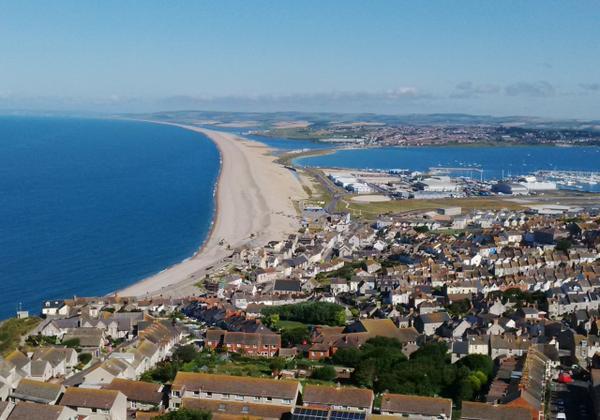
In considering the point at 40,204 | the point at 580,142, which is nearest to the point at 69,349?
the point at 40,204

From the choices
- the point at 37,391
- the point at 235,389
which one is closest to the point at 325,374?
the point at 235,389

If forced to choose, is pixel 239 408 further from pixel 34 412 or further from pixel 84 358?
pixel 84 358

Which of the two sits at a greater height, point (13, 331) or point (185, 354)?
point (185, 354)

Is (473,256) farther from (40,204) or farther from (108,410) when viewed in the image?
(40,204)

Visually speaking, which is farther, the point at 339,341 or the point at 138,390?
the point at 339,341

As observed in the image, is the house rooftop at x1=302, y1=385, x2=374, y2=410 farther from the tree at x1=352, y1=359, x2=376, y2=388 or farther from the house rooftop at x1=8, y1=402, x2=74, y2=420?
the house rooftop at x1=8, y1=402, x2=74, y2=420

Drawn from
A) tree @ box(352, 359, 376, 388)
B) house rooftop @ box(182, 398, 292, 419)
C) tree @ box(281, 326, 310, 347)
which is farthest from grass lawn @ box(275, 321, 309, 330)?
house rooftop @ box(182, 398, 292, 419)
